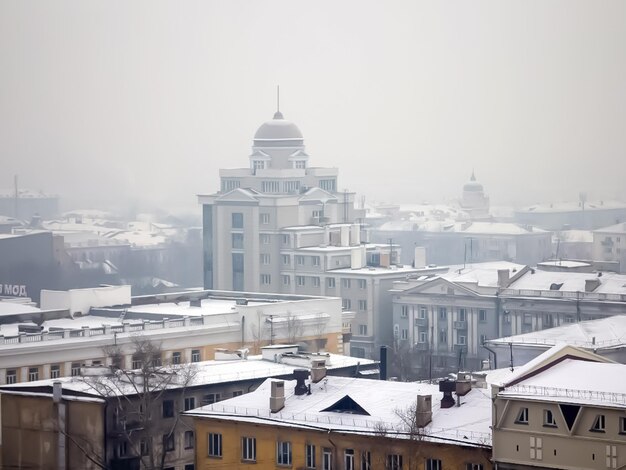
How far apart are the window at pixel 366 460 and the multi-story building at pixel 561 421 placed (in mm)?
3070

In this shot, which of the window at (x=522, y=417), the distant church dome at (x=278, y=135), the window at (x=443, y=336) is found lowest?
the window at (x=443, y=336)

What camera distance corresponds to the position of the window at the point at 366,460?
38469 mm

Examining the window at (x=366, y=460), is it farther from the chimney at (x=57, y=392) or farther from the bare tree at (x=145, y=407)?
the chimney at (x=57, y=392)

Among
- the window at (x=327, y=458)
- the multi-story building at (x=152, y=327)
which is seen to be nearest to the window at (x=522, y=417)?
the window at (x=327, y=458)

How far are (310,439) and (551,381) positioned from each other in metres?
5.20

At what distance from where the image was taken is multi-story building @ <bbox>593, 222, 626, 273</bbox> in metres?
117

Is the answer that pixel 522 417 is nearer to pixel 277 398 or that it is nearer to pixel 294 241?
pixel 277 398

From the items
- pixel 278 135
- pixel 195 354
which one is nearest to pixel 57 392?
pixel 195 354

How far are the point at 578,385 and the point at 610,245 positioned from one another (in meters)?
83.8

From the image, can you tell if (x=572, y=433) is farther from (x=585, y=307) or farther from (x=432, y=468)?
(x=585, y=307)

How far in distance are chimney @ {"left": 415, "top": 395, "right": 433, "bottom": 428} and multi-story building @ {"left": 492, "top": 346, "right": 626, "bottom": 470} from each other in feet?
6.67

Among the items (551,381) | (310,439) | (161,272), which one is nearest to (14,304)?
(310,439)

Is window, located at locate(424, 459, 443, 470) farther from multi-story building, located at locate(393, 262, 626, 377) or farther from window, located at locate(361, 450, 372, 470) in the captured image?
multi-story building, located at locate(393, 262, 626, 377)

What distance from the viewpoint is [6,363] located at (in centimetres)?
5409
